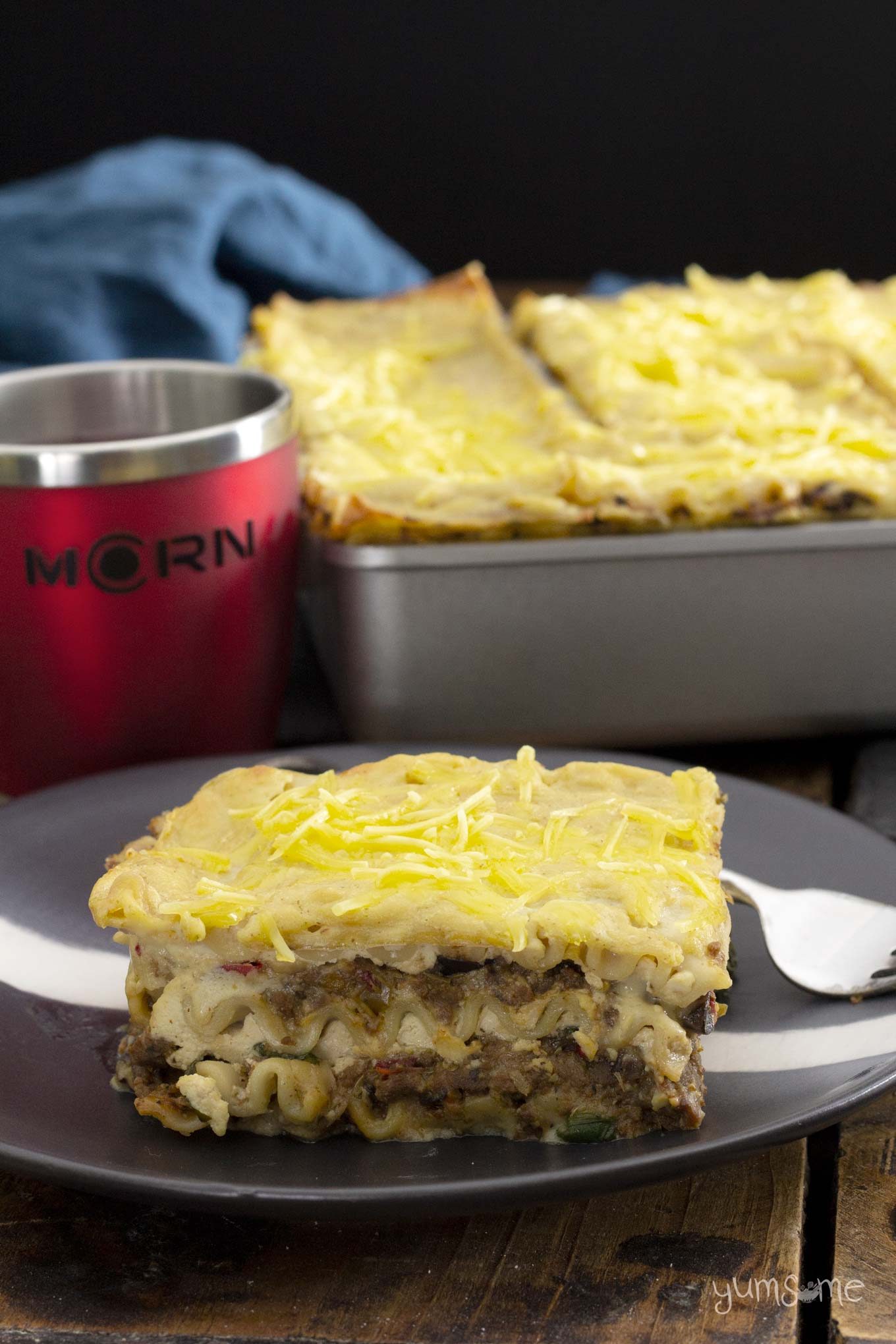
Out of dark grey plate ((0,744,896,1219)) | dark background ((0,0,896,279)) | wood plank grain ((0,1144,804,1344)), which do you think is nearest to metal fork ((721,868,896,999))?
dark grey plate ((0,744,896,1219))

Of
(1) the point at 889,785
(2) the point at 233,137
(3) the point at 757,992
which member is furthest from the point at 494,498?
(2) the point at 233,137

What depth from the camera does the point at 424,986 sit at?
829 millimetres

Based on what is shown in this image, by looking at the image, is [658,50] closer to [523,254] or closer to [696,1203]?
[523,254]

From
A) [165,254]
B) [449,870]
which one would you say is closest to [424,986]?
[449,870]

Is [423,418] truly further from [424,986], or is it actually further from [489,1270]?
[489,1270]

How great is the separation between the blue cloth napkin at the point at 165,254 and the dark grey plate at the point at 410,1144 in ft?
4.19

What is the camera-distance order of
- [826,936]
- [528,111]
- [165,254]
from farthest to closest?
[528,111]
[165,254]
[826,936]

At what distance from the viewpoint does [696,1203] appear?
2.73 ft

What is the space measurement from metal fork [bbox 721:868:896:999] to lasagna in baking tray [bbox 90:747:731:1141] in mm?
109

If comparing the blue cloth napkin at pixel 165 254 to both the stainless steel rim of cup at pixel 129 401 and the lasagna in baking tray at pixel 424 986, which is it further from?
the lasagna in baking tray at pixel 424 986

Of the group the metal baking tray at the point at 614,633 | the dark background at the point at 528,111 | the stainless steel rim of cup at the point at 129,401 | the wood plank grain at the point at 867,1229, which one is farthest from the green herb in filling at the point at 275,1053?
the dark background at the point at 528,111

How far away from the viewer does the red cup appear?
1220 millimetres

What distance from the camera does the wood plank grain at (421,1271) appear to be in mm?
751

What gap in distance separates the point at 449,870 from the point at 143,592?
516 mm
